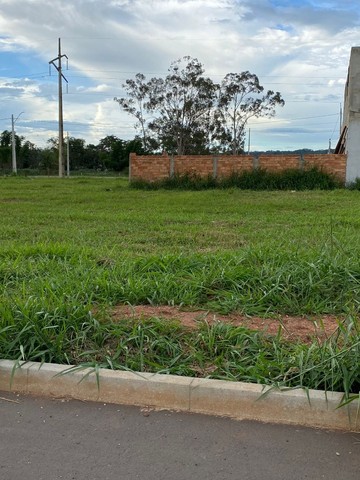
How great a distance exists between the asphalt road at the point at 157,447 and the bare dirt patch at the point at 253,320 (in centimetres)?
120

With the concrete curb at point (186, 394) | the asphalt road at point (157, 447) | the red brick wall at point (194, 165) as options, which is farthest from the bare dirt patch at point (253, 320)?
the red brick wall at point (194, 165)

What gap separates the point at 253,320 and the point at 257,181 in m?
18.5

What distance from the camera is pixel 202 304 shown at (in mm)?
5039

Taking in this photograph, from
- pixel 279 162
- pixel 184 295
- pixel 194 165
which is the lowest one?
pixel 184 295

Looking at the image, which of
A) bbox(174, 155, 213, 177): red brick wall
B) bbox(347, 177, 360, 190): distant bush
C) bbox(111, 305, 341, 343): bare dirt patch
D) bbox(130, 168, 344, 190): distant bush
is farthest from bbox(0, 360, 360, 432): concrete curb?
bbox(174, 155, 213, 177): red brick wall

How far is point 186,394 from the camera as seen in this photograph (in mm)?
3354

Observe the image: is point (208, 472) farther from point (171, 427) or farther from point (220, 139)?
point (220, 139)

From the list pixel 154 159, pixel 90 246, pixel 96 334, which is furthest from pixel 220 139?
pixel 96 334

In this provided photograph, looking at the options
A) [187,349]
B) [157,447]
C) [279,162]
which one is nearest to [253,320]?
[187,349]

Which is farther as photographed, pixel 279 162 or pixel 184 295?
pixel 279 162

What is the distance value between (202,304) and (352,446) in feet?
7.59

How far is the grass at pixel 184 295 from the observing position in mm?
3688

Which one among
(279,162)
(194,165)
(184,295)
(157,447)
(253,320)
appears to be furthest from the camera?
(194,165)

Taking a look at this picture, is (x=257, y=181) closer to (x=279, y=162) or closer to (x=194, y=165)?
(x=279, y=162)
